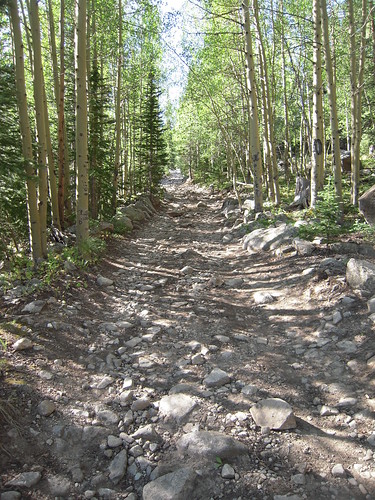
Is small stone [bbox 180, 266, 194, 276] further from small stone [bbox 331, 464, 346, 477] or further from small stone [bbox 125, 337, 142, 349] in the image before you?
small stone [bbox 331, 464, 346, 477]

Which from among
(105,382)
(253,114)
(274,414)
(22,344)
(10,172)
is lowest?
(274,414)

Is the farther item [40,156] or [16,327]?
[40,156]

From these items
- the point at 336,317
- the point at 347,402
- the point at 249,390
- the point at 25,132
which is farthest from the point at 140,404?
the point at 25,132

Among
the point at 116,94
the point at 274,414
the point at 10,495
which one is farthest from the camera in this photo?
the point at 116,94

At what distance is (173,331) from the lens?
5023 mm

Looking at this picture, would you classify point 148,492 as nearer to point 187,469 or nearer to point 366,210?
point 187,469

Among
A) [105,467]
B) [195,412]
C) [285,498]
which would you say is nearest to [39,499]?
[105,467]

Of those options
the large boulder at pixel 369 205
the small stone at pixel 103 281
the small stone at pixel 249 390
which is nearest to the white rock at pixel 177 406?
the small stone at pixel 249 390

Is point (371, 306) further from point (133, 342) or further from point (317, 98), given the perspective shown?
point (317, 98)

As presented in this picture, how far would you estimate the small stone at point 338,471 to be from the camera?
2559 millimetres

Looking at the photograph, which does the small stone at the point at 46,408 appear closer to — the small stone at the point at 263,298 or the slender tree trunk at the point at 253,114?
the small stone at the point at 263,298

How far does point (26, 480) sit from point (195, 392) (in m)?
1.67

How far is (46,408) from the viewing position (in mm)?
3234

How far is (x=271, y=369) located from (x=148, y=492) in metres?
1.99
